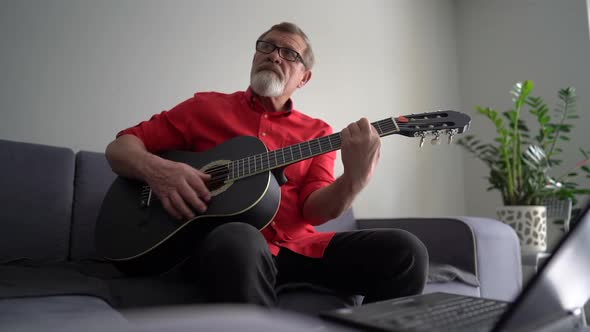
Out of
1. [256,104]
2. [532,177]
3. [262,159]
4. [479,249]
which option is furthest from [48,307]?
[532,177]

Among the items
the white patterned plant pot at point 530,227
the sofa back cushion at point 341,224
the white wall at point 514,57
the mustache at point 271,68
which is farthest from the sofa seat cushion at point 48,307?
the white wall at point 514,57

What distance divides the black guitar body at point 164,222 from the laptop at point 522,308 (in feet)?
1.74

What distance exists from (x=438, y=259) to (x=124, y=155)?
44.5 inches

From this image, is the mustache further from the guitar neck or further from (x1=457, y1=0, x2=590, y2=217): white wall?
(x1=457, y1=0, x2=590, y2=217): white wall

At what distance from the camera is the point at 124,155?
3.67 feet

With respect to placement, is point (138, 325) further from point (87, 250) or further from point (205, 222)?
point (87, 250)

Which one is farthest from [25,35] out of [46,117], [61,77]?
[46,117]

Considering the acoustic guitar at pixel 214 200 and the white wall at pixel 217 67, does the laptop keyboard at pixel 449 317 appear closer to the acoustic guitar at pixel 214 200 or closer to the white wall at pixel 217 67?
the acoustic guitar at pixel 214 200

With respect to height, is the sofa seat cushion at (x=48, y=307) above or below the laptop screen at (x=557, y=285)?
below

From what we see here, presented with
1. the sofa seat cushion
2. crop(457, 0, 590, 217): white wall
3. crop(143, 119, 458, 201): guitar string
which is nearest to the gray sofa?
the sofa seat cushion

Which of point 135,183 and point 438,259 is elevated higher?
point 135,183

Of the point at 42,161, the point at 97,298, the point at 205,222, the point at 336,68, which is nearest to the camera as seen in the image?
the point at 97,298

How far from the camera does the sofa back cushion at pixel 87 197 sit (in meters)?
1.30

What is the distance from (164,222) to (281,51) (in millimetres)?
707
